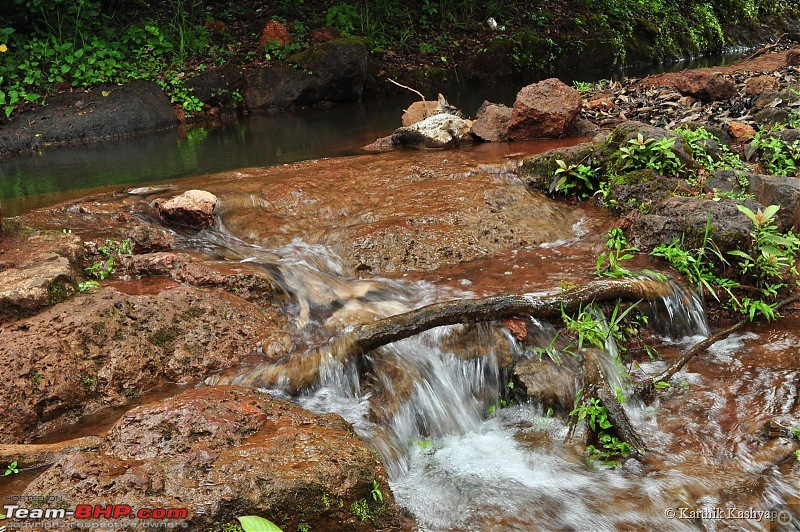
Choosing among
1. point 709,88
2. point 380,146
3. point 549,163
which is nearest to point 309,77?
point 380,146

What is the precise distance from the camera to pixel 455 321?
3.45 metres

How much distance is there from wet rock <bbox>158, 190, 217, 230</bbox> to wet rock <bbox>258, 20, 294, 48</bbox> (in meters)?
10.0

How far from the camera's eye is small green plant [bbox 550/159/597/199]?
5.44m

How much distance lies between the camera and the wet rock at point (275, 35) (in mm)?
14039

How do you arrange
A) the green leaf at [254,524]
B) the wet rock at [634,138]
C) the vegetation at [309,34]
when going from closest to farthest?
the green leaf at [254,524] < the wet rock at [634,138] < the vegetation at [309,34]

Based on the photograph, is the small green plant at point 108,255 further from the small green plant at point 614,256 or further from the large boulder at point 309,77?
the large boulder at point 309,77

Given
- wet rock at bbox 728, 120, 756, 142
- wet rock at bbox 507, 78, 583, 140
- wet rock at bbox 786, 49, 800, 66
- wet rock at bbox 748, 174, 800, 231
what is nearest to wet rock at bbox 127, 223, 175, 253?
wet rock at bbox 507, 78, 583, 140

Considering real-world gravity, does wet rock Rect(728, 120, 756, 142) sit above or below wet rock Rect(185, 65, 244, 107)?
below

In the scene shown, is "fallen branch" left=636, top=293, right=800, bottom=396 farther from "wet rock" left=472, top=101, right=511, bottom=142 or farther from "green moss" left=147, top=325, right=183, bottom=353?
"wet rock" left=472, top=101, right=511, bottom=142

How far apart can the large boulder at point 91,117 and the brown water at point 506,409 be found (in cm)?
725

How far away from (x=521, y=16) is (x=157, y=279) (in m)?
16.0

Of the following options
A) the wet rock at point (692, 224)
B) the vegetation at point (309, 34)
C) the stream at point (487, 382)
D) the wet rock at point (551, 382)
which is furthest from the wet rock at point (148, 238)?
the vegetation at point (309, 34)

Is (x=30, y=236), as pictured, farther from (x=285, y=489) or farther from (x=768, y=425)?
(x=768, y=425)

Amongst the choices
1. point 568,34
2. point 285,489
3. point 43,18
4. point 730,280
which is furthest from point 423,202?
point 568,34
